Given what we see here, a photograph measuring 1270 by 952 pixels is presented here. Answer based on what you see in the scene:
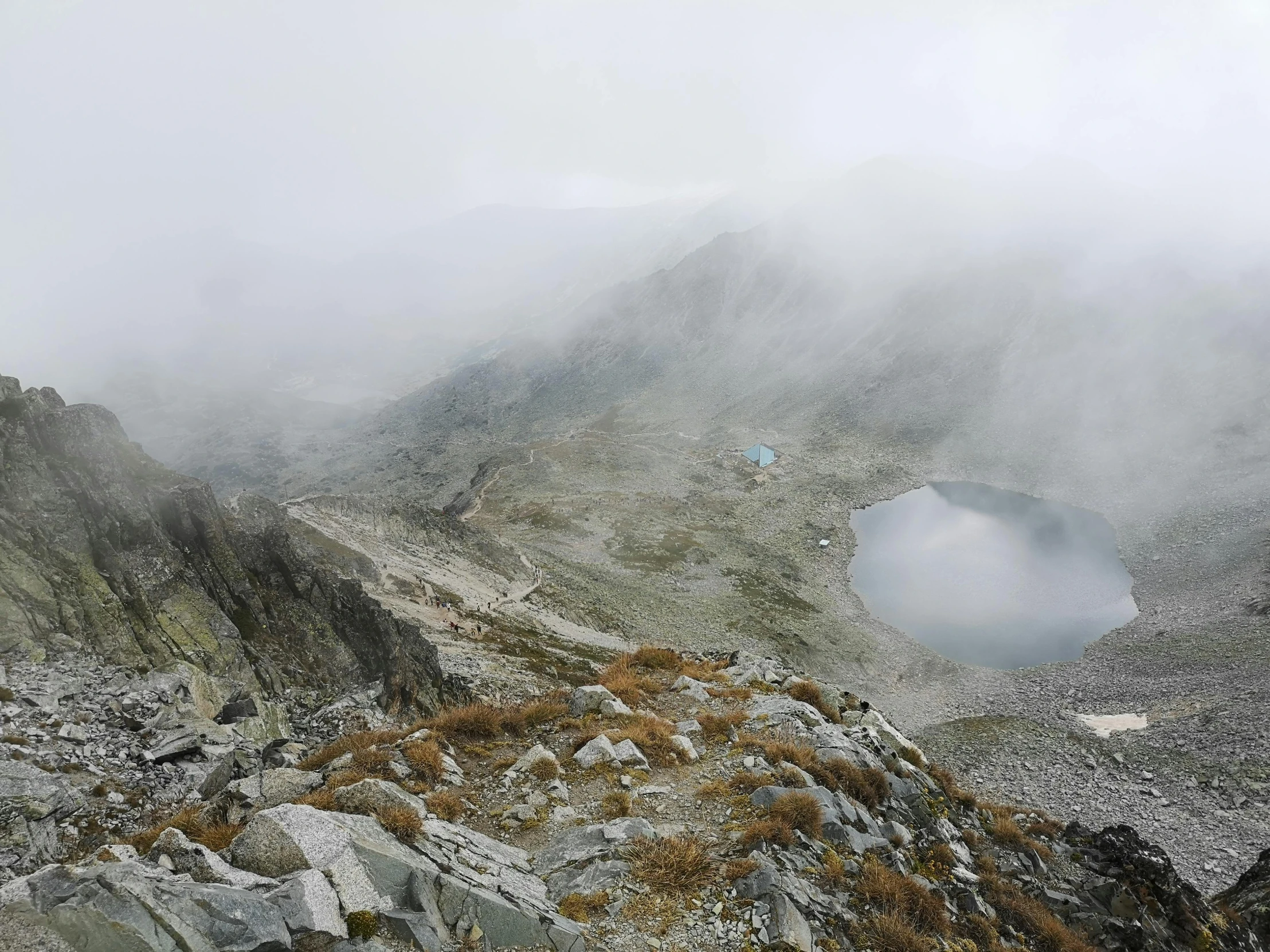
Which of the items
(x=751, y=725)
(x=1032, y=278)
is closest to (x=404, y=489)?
(x=751, y=725)

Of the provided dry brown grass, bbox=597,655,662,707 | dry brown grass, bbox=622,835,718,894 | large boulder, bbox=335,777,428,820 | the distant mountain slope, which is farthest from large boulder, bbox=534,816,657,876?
the distant mountain slope

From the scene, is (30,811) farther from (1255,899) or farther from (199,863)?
(1255,899)

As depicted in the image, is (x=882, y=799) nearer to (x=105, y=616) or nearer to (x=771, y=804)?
(x=771, y=804)

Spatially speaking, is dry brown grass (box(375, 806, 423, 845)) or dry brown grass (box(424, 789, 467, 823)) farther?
dry brown grass (box(424, 789, 467, 823))

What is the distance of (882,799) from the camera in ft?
52.0

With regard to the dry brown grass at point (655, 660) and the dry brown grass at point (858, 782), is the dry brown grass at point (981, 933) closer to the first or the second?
the dry brown grass at point (858, 782)

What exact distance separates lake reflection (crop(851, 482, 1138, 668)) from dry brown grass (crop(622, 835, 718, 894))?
57654 millimetres

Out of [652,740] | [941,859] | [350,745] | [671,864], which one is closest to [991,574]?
[941,859]

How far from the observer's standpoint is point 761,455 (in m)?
113

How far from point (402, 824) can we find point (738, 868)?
5792 mm

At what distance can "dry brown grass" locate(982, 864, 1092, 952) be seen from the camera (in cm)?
1396

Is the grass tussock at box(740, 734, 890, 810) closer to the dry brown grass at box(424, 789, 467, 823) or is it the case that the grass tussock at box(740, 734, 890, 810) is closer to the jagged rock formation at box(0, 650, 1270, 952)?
the jagged rock formation at box(0, 650, 1270, 952)

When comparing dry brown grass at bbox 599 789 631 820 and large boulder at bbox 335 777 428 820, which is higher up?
large boulder at bbox 335 777 428 820

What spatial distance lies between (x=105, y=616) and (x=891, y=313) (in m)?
169
